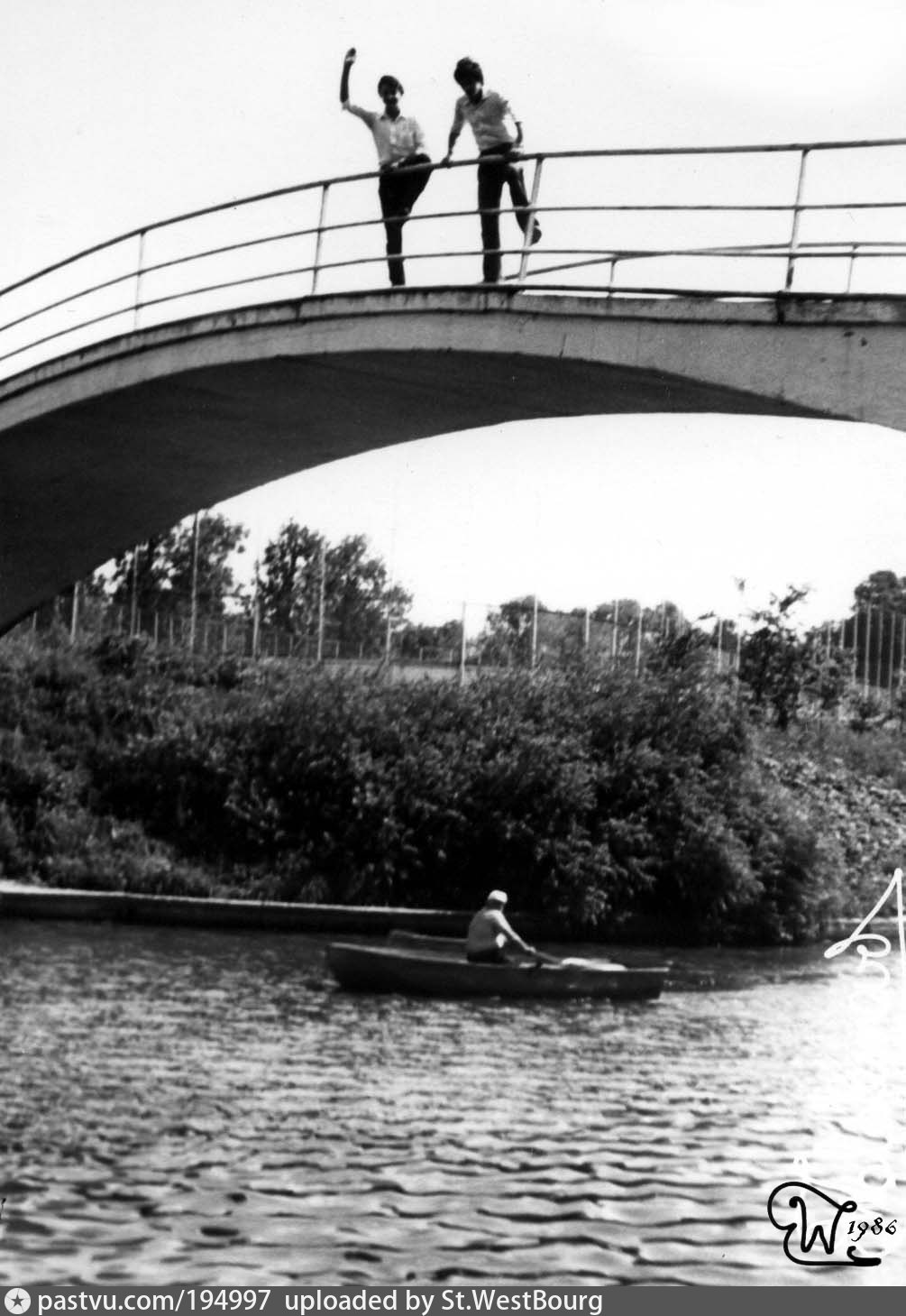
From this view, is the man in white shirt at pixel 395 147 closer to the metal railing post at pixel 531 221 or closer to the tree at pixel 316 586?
the metal railing post at pixel 531 221

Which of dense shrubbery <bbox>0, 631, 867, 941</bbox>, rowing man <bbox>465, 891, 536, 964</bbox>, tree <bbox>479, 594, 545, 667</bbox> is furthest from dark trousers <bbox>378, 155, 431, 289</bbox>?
tree <bbox>479, 594, 545, 667</bbox>

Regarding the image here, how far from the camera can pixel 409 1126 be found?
14930mm

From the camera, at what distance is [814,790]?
3394 cm

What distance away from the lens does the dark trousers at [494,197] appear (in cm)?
1323

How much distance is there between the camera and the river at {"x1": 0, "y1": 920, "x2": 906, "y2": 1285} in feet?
37.0

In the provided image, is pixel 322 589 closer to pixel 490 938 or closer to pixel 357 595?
pixel 357 595

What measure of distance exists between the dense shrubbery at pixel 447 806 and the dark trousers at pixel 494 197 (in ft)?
50.1

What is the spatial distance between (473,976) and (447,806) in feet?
23.1

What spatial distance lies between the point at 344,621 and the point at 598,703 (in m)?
9.15

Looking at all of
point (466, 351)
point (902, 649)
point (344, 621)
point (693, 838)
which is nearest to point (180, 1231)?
point (466, 351)

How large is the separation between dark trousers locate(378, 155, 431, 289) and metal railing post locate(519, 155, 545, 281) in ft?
4.32
